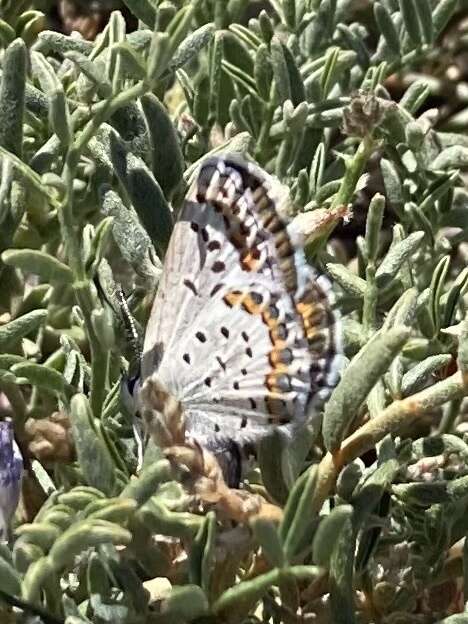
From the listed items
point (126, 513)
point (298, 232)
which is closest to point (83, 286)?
point (298, 232)

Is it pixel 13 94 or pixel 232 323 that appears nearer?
pixel 232 323

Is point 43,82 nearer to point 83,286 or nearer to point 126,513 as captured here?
point 83,286

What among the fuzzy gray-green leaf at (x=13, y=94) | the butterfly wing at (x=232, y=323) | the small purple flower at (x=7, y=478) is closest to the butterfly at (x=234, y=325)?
the butterfly wing at (x=232, y=323)

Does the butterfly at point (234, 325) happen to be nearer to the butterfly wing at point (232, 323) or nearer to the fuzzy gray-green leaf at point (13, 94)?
the butterfly wing at point (232, 323)

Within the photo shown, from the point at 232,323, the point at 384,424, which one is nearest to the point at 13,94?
the point at 232,323

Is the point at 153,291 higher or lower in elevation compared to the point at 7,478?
higher

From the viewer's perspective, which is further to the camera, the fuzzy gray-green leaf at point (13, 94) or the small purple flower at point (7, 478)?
the fuzzy gray-green leaf at point (13, 94)

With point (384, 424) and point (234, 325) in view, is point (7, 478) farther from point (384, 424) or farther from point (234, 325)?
point (384, 424)
